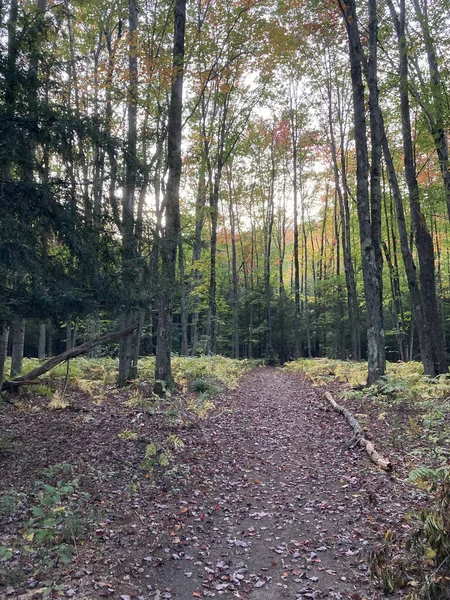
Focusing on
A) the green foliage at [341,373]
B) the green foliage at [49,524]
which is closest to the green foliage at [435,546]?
the green foliage at [49,524]

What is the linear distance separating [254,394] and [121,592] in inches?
404

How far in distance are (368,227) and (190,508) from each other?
866 centimetres

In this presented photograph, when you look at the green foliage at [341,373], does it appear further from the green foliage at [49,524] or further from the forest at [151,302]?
the green foliage at [49,524]

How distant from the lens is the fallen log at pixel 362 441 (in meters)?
5.29

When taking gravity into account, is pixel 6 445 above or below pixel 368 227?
below

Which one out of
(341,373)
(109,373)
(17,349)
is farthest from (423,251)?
(17,349)

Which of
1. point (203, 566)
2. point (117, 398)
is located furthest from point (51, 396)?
point (203, 566)

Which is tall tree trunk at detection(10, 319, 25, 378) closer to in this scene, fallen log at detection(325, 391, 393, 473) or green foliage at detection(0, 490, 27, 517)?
green foliage at detection(0, 490, 27, 517)

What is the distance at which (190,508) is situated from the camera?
15.6 feet

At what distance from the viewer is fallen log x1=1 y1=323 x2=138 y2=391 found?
7.38 m

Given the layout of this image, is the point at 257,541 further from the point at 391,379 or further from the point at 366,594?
the point at 391,379

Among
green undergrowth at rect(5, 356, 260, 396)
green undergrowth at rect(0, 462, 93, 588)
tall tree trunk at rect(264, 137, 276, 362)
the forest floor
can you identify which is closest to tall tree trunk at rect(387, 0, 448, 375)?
the forest floor

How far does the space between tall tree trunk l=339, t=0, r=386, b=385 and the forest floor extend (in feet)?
8.86

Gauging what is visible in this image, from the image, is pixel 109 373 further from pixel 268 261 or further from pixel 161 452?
pixel 268 261
